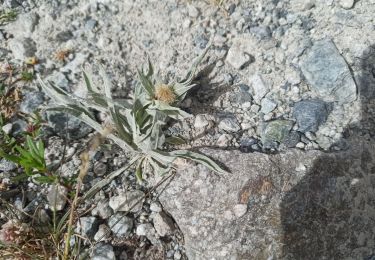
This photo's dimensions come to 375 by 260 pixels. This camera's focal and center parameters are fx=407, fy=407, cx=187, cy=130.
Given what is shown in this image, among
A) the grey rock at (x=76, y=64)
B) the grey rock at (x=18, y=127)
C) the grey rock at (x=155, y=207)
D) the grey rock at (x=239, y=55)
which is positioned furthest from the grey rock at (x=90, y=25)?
the grey rock at (x=155, y=207)

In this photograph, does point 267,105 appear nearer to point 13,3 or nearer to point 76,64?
point 76,64

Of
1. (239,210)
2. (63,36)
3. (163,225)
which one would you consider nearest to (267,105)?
(239,210)

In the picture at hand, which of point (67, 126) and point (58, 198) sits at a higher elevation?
point (67, 126)

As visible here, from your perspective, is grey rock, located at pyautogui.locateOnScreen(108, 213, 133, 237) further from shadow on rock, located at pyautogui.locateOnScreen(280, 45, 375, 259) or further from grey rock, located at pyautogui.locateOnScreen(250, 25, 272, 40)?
grey rock, located at pyautogui.locateOnScreen(250, 25, 272, 40)

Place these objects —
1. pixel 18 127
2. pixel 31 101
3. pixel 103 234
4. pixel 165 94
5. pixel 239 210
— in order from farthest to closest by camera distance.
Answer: pixel 31 101 → pixel 18 127 → pixel 165 94 → pixel 103 234 → pixel 239 210

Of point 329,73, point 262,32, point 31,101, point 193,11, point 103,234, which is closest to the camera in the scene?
point 103,234

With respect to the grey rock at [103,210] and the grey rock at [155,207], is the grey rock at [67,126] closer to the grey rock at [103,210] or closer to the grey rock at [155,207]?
the grey rock at [103,210]

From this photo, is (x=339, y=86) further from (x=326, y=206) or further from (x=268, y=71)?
(x=326, y=206)

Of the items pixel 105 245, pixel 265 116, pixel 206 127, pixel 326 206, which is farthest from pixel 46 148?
pixel 326 206
